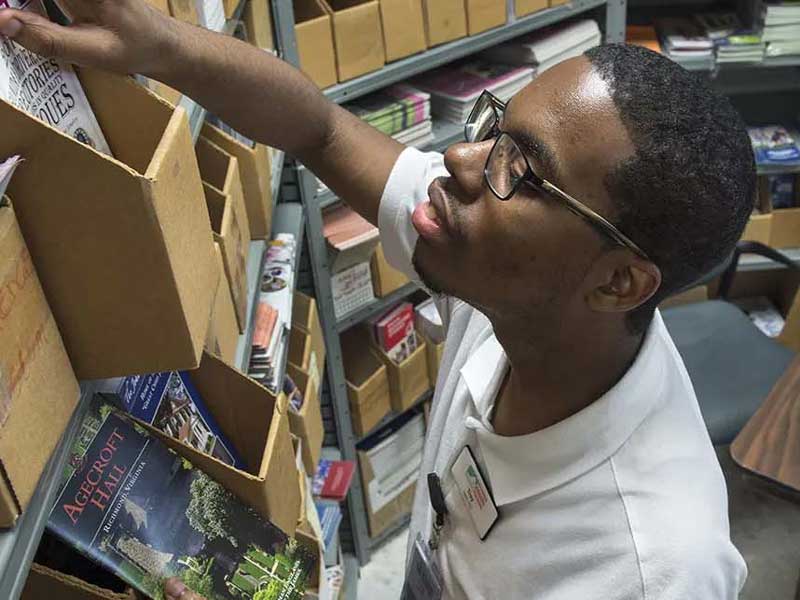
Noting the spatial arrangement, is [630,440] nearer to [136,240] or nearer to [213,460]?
[213,460]

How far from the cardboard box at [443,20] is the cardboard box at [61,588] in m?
1.58

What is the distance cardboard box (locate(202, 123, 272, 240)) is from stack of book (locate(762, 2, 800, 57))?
1.82m

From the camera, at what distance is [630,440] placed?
0.99 m

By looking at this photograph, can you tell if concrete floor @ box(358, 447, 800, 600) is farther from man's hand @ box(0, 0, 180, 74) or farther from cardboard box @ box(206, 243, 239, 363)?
man's hand @ box(0, 0, 180, 74)

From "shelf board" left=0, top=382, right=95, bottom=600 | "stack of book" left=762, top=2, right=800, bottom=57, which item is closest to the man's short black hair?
"shelf board" left=0, top=382, right=95, bottom=600

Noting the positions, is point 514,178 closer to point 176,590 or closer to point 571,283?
point 571,283

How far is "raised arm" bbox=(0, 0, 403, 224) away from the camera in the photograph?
0.77m

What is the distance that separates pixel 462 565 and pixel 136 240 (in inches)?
26.3

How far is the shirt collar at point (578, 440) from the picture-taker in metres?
0.99

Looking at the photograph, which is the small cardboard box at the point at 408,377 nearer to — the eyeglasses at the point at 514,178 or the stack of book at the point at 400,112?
the stack of book at the point at 400,112

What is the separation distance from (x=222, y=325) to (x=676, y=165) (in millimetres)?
668

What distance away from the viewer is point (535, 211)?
934 mm

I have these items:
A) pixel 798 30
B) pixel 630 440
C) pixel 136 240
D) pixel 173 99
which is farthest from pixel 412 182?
pixel 798 30

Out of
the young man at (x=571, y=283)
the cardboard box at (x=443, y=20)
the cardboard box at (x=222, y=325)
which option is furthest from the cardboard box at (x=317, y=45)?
the cardboard box at (x=222, y=325)
